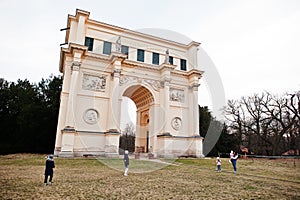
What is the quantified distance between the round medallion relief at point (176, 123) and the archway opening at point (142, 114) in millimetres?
3368

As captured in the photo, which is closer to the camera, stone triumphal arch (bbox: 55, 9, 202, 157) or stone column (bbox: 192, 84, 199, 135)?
stone triumphal arch (bbox: 55, 9, 202, 157)

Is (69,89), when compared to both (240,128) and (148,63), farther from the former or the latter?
(240,128)

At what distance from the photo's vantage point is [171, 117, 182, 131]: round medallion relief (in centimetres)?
2702

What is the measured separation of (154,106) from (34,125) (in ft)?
50.7

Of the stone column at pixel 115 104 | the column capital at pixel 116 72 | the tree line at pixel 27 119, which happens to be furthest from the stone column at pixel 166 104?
the tree line at pixel 27 119

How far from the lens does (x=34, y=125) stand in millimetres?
26109

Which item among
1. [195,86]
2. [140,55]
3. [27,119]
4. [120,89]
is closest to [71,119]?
[120,89]

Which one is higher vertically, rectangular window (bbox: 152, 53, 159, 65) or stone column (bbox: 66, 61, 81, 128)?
rectangular window (bbox: 152, 53, 159, 65)

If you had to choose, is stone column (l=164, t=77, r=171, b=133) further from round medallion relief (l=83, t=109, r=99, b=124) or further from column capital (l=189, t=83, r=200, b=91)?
round medallion relief (l=83, t=109, r=99, b=124)

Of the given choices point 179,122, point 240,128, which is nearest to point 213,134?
point 240,128

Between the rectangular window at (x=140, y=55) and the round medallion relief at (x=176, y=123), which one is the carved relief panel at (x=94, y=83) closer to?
the rectangular window at (x=140, y=55)

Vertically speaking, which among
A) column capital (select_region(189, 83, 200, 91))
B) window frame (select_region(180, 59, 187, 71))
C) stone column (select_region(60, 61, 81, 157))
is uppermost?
window frame (select_region(180, 59, 187, 71))

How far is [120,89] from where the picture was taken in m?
24.7

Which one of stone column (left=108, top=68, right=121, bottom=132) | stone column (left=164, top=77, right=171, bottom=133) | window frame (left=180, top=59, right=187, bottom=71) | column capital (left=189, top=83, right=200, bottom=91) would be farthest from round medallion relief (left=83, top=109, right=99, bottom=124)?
window frame (left=180, top=59, right=187, bottom=71)
